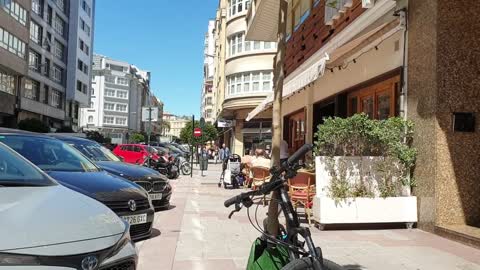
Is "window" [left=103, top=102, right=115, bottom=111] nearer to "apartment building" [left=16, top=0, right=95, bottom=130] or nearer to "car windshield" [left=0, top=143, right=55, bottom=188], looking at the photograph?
"apartment building" [left=16, top=0, right=95, bottom=130]

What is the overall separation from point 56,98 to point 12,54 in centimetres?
1732

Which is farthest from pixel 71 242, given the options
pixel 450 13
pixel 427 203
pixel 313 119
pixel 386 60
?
pixel 313 119

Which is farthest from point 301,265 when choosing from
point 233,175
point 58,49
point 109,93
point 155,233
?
point 109,93

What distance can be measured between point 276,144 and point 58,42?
64.4 meters

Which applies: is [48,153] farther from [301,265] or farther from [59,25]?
[59,25]

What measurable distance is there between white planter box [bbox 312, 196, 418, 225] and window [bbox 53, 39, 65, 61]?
59.2 metres

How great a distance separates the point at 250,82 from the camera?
3766 cm

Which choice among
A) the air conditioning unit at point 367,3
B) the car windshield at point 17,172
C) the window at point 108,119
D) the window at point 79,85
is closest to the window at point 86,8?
the window at point 79,85

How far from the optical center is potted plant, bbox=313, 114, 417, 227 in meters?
8.22

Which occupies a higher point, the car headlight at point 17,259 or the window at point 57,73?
the window at point 57,73

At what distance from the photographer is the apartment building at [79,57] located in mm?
67375

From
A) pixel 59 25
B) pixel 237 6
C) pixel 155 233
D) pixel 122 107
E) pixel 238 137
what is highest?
pixel 59 25

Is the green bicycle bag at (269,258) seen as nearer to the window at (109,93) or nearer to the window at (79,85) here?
the window at (79,85)

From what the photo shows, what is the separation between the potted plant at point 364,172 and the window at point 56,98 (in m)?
57.6
